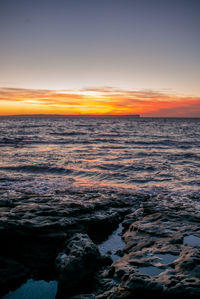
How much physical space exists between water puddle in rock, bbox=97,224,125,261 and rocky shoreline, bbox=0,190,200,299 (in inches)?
5.4

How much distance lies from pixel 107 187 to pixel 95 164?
5.08 metres

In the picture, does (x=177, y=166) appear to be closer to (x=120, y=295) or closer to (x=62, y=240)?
(x=62, y=240)

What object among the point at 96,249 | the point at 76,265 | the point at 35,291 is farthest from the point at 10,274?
the point at 96,249

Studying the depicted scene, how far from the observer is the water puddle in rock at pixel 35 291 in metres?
3.76

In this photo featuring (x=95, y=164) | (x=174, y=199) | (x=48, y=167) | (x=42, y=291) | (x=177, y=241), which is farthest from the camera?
(x=95, y=164)

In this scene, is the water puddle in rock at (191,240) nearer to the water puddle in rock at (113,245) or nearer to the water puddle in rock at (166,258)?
the water puddle in rock at (166,258)

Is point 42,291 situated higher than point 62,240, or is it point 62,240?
point 62,240

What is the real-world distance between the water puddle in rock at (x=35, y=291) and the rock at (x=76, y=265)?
16 centimetres

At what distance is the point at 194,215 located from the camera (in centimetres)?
611

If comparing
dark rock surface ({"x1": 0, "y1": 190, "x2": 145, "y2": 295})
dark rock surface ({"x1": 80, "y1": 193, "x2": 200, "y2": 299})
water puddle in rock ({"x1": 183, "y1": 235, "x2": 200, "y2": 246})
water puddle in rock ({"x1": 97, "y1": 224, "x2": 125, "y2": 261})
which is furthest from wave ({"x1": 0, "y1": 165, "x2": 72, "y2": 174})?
water puddle in rock ({"x1": 183, "y1": 235, "x2": 200, "y2": 246})

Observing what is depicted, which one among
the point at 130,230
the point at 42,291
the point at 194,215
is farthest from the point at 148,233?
the point at 42,291

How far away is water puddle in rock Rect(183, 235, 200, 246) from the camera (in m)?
4.65

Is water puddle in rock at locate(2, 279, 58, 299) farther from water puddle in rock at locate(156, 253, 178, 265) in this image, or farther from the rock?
water puddle in rock at locate(156, 253, 178, 265)

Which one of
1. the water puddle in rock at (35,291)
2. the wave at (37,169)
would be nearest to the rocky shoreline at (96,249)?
the water puddle in rock at (35,291)
